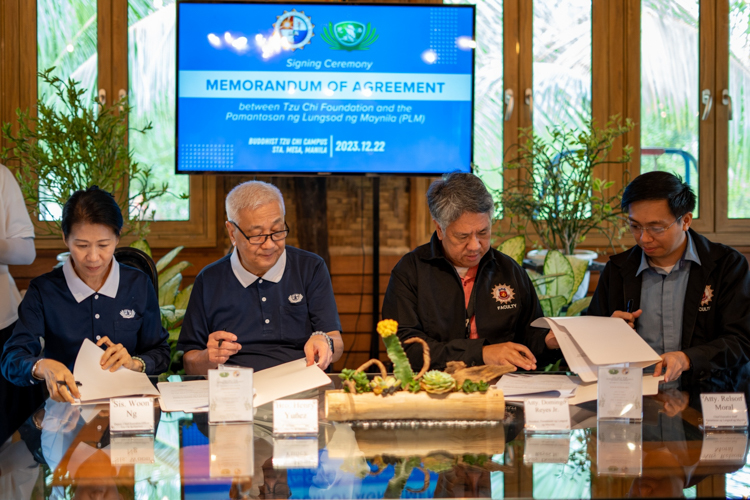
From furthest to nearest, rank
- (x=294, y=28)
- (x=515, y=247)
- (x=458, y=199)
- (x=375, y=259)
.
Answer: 1. (x=375, y=259)
2. (x=294, y=28)
3. (x=515, y=247)
4. (x=458, y=199)

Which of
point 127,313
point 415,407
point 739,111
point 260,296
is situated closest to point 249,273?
point 260,296

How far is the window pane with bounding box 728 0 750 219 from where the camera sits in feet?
13.4

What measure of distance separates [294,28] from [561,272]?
197 cm

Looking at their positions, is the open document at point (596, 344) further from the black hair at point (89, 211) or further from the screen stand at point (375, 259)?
the screen stand at point (375, 259)

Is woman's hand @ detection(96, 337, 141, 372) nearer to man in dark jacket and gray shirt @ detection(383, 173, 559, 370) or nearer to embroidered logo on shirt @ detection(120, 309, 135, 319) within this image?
embroidered logo on shirt @ detection(120, 309, 135, 319)

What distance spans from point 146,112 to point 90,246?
6.86ft

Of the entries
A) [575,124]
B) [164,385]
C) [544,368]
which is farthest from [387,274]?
[164,385]

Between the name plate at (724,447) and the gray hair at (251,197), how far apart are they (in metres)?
1.37

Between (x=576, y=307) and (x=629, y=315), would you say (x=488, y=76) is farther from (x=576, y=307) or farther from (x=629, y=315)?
(x=629, y=315)

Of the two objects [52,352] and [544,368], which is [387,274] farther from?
[52,352]

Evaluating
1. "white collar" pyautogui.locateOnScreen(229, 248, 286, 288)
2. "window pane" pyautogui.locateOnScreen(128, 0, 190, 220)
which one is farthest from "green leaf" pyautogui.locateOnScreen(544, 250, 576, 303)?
"window pane" pyautogui.locateOnScreen(128, 0, 190, 220)

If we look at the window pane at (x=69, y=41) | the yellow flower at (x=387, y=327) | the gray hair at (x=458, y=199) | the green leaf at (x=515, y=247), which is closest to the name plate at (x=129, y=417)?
the yellow flower at (x=387, y=327)

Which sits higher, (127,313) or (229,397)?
(127,313)

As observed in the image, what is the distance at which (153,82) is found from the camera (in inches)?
155
